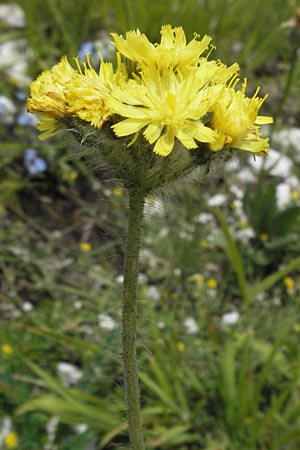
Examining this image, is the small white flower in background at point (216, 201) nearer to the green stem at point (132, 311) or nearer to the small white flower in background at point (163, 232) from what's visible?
the small white flower in background at point (163, 232)

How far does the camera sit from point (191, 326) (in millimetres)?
2229

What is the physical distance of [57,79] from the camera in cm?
99

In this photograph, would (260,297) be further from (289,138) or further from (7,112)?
(7,112)

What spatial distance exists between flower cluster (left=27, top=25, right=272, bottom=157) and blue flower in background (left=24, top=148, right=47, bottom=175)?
1.78 m

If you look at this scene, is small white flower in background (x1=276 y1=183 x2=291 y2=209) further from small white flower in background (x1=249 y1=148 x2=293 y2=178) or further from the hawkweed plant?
the hawkweed plant

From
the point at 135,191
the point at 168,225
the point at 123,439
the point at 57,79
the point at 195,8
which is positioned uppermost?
the point at 195,8

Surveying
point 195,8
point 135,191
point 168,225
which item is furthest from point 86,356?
point 195,8

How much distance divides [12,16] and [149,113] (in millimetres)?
3062

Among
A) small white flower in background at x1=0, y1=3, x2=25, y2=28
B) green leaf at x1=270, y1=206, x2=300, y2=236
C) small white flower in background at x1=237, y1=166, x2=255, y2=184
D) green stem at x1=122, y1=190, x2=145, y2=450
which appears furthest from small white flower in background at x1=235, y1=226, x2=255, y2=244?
small white flower in background at x1=0, y1=3, x2=25, y2=28

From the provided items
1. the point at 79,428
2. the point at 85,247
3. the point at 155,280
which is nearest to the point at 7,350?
the point at 79,428

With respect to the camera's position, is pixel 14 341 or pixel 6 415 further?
pixel 14 341

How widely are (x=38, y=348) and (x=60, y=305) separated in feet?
0.81

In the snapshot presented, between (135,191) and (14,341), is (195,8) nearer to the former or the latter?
(14,341)

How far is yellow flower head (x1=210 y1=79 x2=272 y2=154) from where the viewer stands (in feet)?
3.05
